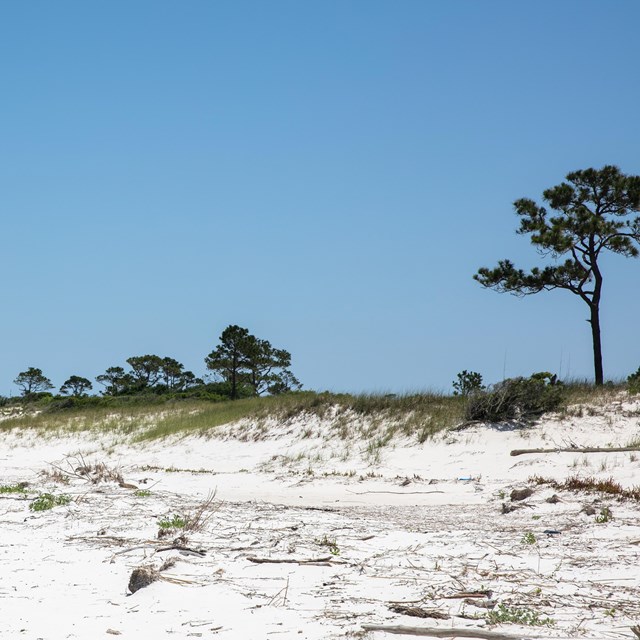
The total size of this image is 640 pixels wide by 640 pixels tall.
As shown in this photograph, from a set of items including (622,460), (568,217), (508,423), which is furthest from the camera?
(568,217)

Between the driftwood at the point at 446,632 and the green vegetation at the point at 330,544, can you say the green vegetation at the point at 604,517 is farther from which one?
the driftwood at the point at 446,632

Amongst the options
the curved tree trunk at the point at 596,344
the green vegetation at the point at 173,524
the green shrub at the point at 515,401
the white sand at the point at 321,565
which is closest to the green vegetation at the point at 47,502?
the white sand at the point at 321,565

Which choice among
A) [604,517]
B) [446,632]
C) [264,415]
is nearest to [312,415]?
[264,415]

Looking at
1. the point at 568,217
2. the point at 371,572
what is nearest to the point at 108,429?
the point at 568,217

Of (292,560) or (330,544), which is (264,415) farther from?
(292,560)

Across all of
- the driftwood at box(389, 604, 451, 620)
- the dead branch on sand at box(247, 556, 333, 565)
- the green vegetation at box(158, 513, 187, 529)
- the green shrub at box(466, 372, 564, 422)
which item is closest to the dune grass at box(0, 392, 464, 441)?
the green shrub at box(466, 372, 564, 422)

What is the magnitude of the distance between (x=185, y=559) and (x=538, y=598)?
2877 mm

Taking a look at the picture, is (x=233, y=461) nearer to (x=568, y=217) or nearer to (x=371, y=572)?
(x=568, y=217)

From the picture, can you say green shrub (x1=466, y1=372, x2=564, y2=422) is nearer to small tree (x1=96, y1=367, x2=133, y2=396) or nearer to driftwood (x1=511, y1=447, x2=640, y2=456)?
driftwood (x1=511, y1=447, x2=640, y2=456)

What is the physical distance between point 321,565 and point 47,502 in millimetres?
5324

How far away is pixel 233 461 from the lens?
2411cm

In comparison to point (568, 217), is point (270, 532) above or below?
below

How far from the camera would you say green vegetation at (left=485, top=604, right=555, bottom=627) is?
427 centimetres

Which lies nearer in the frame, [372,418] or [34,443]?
[372,418]
